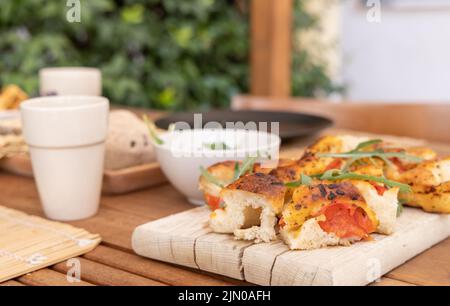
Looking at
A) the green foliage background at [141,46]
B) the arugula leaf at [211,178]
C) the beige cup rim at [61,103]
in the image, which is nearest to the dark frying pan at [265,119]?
the beige cup rim at [61,103]

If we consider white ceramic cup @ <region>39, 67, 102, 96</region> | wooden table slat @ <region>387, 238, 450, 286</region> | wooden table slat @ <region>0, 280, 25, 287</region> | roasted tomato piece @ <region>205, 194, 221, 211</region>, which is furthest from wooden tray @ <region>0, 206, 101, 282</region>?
white ceramic cup @ <region>39, 67, 102, 96</region>

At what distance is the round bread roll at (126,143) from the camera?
1.22m

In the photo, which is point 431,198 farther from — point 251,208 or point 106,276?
point 106,276

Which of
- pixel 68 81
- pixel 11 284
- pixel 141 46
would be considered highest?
pixel 141 46

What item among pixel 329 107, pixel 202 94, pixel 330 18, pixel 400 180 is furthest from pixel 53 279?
pixel 330 18

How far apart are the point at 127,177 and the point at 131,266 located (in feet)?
1.16

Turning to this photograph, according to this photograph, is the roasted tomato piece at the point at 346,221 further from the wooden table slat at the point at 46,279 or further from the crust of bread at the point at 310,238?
the wooden table slat at the point at 46,279

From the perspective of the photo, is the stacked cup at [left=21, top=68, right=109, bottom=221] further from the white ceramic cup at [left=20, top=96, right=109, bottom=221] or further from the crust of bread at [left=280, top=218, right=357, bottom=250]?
the crust of bread at [left=280, top=218, right=357, bottom=250]

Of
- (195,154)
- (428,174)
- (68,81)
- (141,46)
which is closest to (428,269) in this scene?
(428,174)

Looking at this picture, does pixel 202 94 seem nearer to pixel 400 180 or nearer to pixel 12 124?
pixel 12 124

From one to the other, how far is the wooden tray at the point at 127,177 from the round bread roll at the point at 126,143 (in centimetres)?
2

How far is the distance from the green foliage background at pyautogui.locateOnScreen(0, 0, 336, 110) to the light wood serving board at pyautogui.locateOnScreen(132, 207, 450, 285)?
2656 mm

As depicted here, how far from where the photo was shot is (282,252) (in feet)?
2.48

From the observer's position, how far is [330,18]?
→ 16.5 ft
